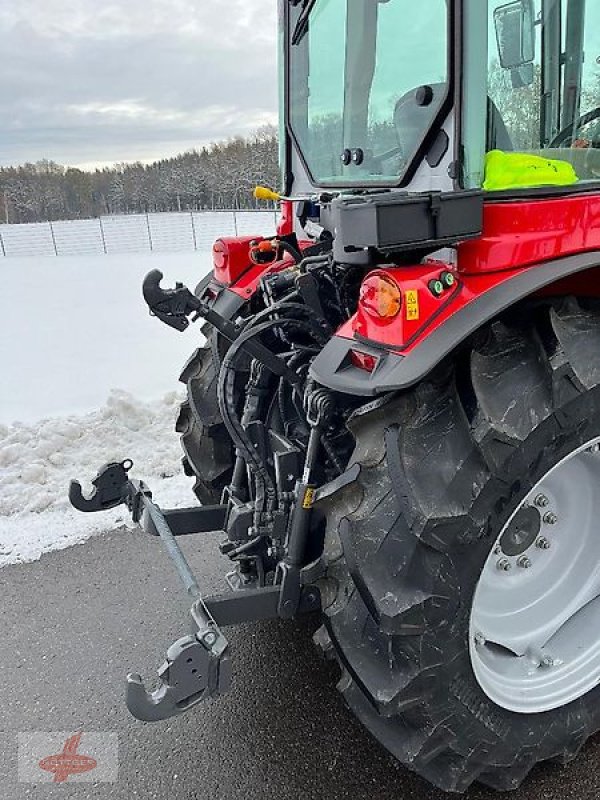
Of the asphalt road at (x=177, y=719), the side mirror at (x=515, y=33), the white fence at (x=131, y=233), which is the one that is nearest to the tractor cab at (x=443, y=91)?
the side mirror at (x=515, y=33)

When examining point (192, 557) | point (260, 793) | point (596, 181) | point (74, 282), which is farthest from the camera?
point (74, 282)

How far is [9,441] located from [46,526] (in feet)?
3.29

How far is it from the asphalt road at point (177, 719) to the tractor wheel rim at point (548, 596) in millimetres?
300

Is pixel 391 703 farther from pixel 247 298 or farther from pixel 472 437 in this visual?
pixel 247 298

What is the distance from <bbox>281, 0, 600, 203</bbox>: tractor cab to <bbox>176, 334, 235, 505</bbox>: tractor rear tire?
892mm

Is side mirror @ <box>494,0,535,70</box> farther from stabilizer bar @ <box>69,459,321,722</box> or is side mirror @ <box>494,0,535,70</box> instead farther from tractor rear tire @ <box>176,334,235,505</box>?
stabilizer bar @ <box>69,459,321,722</box>

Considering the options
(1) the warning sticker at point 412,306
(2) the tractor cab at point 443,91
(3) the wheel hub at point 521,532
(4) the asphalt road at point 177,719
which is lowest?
(4) the asphalt road at point 177,719

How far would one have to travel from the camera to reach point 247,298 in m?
2.67

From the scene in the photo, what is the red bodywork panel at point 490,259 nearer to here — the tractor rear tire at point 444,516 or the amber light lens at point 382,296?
the amber light lens at point 382,296

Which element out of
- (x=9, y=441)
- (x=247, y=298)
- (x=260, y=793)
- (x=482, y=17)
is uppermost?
(x=482, y=17)

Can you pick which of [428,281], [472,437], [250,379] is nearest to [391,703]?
[472,437]

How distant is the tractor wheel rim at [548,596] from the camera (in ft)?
6.66

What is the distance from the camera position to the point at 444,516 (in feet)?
5.15

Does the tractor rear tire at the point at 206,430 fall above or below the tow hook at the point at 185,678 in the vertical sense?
above
